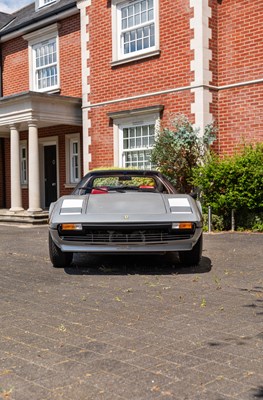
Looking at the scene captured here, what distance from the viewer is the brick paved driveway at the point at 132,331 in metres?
2.84

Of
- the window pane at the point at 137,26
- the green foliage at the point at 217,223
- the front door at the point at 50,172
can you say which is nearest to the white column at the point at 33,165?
the front door at the point at 50,172

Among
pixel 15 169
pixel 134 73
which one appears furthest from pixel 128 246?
pixel 15 169

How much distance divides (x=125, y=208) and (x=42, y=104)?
912 centimetres

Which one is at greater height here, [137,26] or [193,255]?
[137,26]

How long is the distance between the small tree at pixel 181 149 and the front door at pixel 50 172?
6.31 m

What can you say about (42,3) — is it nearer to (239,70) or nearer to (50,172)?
(50,172)

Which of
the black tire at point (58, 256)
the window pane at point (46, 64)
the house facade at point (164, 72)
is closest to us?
the black tire at point (58, 256)

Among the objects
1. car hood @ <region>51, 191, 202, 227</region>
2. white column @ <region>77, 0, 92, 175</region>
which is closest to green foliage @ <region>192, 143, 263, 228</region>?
car hood @ <region>51, 191, 202, 227</region>

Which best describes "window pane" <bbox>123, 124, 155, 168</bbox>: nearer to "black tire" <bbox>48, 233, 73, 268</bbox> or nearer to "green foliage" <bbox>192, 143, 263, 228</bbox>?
"green foliage" <bbox>192, 143, 263, 228</bbox>

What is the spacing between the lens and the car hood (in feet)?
19.8

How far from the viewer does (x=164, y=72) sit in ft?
42.9

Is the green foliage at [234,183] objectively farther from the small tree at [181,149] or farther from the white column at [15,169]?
the white column at [15,169]

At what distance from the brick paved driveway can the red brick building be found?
6696mm

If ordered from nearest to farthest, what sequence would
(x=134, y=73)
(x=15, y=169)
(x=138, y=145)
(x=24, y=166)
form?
(x=134, y=73)
(x=138, y=145)
(x=15, y=169)
(x=24, y=166)
